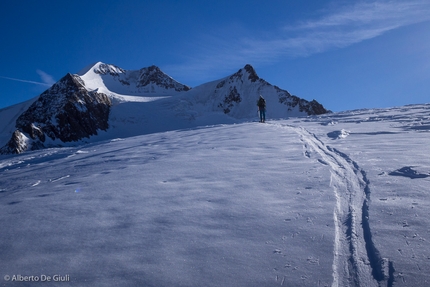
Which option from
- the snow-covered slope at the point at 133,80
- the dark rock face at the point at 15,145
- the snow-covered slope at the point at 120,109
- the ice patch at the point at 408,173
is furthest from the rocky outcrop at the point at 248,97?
the ice patch at the point at 408,173

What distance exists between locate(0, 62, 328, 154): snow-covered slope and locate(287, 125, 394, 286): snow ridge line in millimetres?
38686

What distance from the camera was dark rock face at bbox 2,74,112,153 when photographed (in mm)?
42781

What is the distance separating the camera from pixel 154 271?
2627 mm

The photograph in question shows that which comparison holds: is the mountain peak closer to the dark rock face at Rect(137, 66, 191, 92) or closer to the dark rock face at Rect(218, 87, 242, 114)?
the dark rock face at Rect(218, 87, 242, 114)

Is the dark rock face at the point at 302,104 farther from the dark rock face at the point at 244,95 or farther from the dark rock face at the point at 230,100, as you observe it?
the dark rock face at the point at 230,100

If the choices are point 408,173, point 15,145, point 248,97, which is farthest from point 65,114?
point 408,173

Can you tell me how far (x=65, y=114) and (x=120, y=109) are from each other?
11352 mm

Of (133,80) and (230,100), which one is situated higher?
(133,80)

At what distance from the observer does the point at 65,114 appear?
45969 millimetres

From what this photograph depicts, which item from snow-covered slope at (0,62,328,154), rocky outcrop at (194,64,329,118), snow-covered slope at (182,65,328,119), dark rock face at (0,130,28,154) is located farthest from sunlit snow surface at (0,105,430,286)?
rocky outcrop at (194,64,329,118)

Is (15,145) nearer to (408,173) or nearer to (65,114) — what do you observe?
(65,114)

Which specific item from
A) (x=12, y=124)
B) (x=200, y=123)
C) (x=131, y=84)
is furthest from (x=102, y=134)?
(x=131, y=84)

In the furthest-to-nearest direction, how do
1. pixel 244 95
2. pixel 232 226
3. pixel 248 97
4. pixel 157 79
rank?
1. pixel 157 79
2. pixel 244 95
3. pixel 248 97
4. pixel 232 226

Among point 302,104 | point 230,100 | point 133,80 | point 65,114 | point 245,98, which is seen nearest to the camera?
point 65,114
